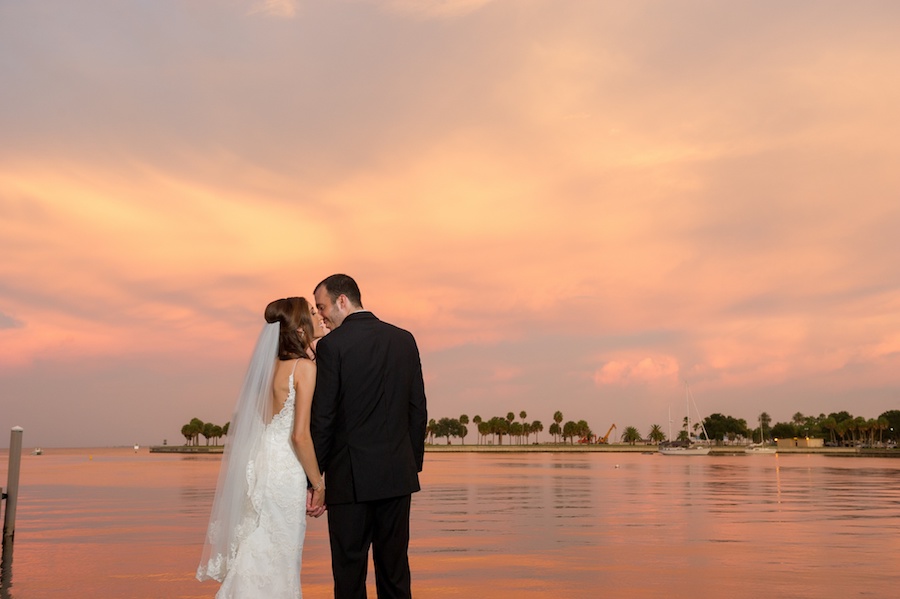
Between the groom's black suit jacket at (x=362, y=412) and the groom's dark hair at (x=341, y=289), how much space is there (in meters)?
0.12

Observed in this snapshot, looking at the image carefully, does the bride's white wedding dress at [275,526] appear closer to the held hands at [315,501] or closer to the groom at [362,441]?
the held hands at [315,501]

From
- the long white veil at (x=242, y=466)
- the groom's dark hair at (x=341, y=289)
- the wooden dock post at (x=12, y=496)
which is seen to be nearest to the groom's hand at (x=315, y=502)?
the long white veil at (x=242, y=466)

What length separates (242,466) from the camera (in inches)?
255

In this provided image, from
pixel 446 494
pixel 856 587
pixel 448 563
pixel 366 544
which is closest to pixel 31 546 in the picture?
pixel 448 563

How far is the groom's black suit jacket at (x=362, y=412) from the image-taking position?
5.46 m

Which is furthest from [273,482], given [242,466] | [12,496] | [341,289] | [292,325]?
[12,496]

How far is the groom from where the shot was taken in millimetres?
5449

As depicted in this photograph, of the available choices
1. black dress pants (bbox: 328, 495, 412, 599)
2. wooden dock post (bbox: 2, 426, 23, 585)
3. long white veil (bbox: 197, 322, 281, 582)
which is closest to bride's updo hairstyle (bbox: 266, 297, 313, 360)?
long white veil (bbox: 197, 322, 281, 582)

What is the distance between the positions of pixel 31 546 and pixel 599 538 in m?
10.2

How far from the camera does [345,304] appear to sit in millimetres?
5660

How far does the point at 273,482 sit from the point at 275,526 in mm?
352

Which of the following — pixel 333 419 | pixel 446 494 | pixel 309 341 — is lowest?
pixel 446 494

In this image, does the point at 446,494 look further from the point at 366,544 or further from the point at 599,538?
the point at 366,544

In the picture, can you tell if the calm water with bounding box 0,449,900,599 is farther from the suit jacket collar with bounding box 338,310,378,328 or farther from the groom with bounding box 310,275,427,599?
the suit jacket collar with bounding box 338,310,378,328
